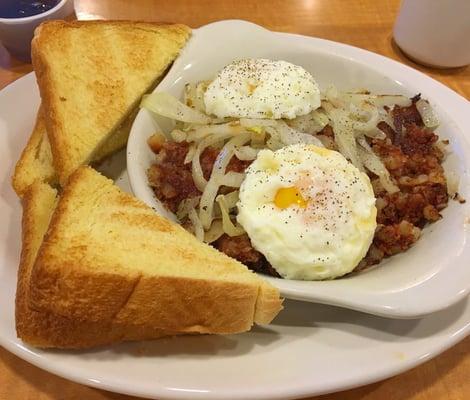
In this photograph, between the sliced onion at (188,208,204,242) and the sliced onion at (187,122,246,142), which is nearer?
the sliced onion at (188,208,204,242)

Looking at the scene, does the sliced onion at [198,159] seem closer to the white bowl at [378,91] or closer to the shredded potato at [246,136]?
the shredded potato at [246,136]

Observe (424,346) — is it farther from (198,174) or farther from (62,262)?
(62,262)

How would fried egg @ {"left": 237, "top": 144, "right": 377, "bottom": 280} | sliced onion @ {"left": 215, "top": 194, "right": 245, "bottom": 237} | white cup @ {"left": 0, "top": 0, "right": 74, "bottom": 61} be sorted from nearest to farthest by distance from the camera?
fried egg @ {"left": 237, "top": 144, "right": 377, "bottom": 280}
sliced onion @ {"left": 215, "top": 194, "right": 245, "bottom": 237}
white cup @ {"left": 0, "top": 0, "right": 74, "bottom": 61}

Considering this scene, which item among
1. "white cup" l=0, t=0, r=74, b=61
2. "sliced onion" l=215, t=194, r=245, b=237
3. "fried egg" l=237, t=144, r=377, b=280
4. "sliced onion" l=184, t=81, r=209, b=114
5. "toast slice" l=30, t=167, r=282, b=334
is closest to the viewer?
"toast slice" l=30, t=167, r=282, b=334

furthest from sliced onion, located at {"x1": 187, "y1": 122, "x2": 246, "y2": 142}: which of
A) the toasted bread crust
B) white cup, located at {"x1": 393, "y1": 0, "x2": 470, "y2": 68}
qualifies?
white cup, located at {"x1": 393, "y1": 0, "x2": 470, "y2": 68}

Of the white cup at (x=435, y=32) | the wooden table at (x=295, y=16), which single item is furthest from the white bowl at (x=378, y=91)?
the wooden table at (x=295, y=16)

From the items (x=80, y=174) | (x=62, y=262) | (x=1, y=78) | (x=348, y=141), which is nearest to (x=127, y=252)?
(x=62, y=262)

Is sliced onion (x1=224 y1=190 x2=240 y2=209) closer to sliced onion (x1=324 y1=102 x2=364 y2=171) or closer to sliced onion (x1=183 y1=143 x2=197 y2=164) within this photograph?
sliced onion (x1=183 y1=143 x2=197 y2=164)

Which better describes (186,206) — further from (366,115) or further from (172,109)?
(366,115)
